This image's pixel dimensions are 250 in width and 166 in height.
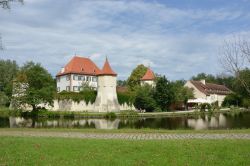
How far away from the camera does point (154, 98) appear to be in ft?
162

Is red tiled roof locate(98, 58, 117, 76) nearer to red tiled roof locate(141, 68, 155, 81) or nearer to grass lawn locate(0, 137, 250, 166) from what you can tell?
red tiled roof locate(141, 68, 155, 81)

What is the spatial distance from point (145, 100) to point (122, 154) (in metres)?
41.5

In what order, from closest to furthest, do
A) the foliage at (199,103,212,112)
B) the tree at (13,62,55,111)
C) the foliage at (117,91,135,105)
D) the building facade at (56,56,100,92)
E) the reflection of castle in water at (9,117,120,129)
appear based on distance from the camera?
1. the reflection of castle in water at (9,117,120,129)
2. the tree at (13,62,55,111)
3. the foliage at (199,103,212,112)
4. the foliage at (117,91,135,105)
5. the building facade at (56,56,100,92)

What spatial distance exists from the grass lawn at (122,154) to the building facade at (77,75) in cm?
5068

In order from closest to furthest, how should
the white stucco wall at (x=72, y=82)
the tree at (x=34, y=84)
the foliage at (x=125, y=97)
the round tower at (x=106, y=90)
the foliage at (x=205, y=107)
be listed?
the tree at (x=34, y=84) < the foliage at (x=205, y=107) < the round tower at (x=106, y=90) < the foliage at (x=125, y=97) < the white stucco wall at (x=72, y=82)

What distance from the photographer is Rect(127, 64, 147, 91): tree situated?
66688 mm

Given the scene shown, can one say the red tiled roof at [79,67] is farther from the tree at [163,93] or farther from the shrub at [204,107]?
the shrub at [204,107]

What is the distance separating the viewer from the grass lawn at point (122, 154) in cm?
669

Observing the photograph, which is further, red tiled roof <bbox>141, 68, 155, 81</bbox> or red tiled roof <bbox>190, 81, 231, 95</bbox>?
red tiled roof <bbox>190, 81, 231, 95</bbox>

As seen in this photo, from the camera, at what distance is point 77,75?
60906 mm

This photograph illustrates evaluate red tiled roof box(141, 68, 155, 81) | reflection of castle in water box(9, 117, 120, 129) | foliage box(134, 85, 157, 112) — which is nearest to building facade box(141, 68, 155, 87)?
red tiled roof box(141, 68, 155, 81)

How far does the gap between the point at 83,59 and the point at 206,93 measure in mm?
28189

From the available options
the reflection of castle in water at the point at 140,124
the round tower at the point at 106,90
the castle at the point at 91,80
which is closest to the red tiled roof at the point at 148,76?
the castle at the point at 91,80

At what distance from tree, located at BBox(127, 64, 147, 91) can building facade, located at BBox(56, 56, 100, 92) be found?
8.06 metres
